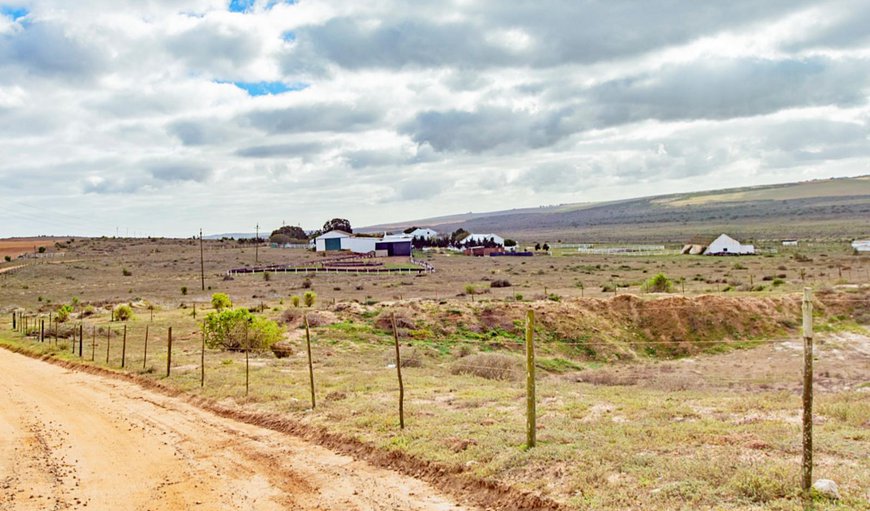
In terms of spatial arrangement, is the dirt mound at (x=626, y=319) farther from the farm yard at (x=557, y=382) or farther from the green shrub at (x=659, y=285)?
the green shrub at (x=659, y=285)

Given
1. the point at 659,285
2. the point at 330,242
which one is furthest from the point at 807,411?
the point at 330,242

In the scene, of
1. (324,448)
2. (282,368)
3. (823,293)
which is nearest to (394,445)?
(324,448)

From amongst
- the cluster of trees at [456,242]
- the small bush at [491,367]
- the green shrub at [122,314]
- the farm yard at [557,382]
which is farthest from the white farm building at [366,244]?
the small bush at [491,367]

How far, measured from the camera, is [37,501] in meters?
10.2

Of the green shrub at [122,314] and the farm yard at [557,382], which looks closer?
the farm yard at [557,382]

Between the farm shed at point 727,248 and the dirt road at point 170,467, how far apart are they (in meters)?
92.0

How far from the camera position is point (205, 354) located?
85.4 feet

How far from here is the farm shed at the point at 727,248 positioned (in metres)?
96.5

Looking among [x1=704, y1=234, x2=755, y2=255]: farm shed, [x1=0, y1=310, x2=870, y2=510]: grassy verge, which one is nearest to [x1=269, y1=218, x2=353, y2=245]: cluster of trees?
[x1=704, y1=234, x2=755, y2=255]: farm shed

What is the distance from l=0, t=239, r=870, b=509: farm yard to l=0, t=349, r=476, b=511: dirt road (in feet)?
2.08

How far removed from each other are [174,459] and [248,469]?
1682 millimetres

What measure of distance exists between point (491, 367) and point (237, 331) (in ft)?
35.7

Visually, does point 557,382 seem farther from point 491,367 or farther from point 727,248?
point 727,248

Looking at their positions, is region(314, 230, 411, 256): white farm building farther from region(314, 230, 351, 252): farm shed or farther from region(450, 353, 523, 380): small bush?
region(450, 353, 523, 380): small bush
